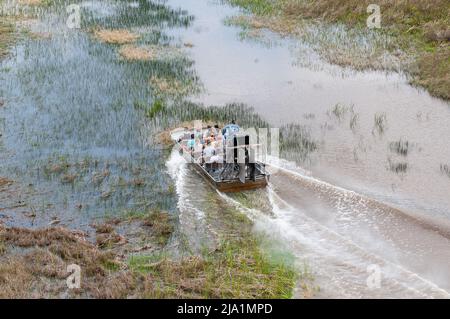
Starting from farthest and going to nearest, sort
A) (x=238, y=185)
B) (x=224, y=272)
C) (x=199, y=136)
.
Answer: (x=199, y=136), (x=238, y=185), (x=224, y=272)

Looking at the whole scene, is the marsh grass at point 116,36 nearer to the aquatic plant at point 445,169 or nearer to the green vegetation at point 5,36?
the green vegetation at point 5,36

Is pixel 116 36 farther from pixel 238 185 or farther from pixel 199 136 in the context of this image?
pixel 238 185

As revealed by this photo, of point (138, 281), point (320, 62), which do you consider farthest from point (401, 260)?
point (320, 62)

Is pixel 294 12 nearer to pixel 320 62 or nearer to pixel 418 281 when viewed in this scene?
pixel 320 62

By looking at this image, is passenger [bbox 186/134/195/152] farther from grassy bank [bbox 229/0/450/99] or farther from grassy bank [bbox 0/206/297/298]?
grassy bank [bbox 229/0/450/99]

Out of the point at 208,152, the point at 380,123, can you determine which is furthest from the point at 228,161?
the point at 380,123

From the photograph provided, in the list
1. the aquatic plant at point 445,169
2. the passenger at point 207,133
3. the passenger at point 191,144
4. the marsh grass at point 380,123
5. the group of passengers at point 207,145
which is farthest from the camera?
the marsh grass at point 380,123

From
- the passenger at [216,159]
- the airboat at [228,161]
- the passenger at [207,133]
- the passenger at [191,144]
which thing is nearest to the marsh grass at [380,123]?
the airboat at [228,161]
